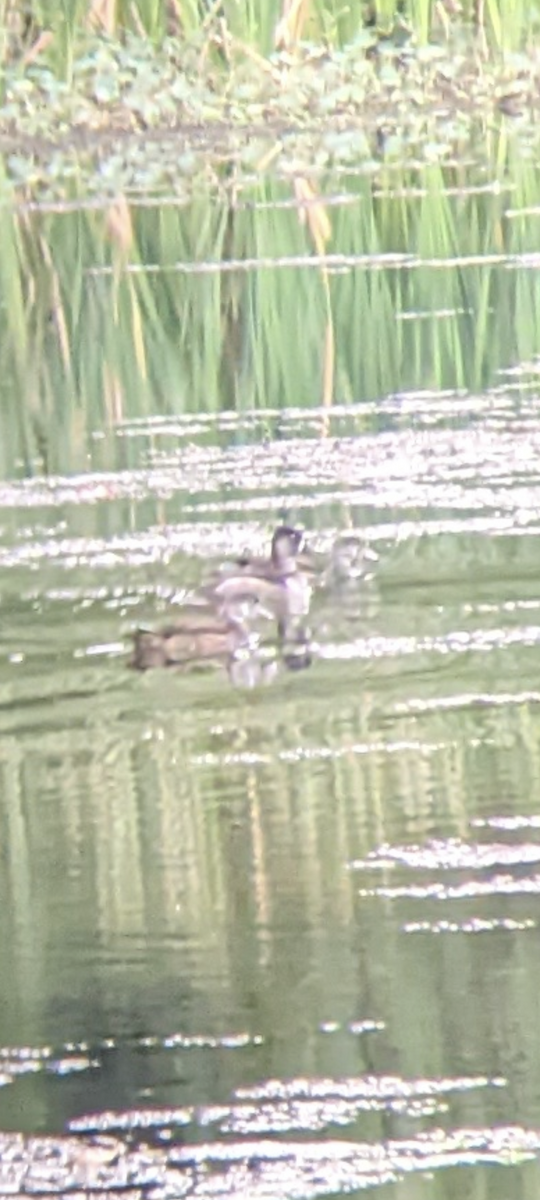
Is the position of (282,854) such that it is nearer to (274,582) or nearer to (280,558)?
Result: (274,582)

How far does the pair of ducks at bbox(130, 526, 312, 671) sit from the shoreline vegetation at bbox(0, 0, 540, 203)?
11138mm

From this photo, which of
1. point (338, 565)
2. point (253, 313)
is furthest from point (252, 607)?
point (253, 313)

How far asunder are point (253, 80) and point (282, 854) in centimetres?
1450

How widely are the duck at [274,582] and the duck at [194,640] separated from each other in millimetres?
79

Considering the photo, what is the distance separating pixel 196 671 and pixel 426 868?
1.85 meters

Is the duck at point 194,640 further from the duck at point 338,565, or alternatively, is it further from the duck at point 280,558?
the duck at point 338,565

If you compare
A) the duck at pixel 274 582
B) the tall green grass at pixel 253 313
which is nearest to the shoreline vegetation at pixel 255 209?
the tall green grass at pixel 253 313

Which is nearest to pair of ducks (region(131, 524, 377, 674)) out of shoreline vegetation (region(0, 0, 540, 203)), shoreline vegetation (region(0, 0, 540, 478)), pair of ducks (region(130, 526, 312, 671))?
pair of ducks (region(130, 526, 312, 671))

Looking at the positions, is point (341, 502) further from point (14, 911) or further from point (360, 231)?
point (360, 231)

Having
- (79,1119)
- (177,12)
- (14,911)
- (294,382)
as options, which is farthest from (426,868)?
(177,12)

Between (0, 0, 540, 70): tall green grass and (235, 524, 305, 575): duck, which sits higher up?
(0, 0, 540, 70): tall green grass

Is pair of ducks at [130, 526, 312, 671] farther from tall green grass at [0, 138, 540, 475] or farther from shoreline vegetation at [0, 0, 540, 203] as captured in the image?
shoreline vegetation at [0, 0, 540, 203]

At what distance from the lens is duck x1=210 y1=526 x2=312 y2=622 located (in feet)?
27.2

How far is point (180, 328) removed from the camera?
12430mm
